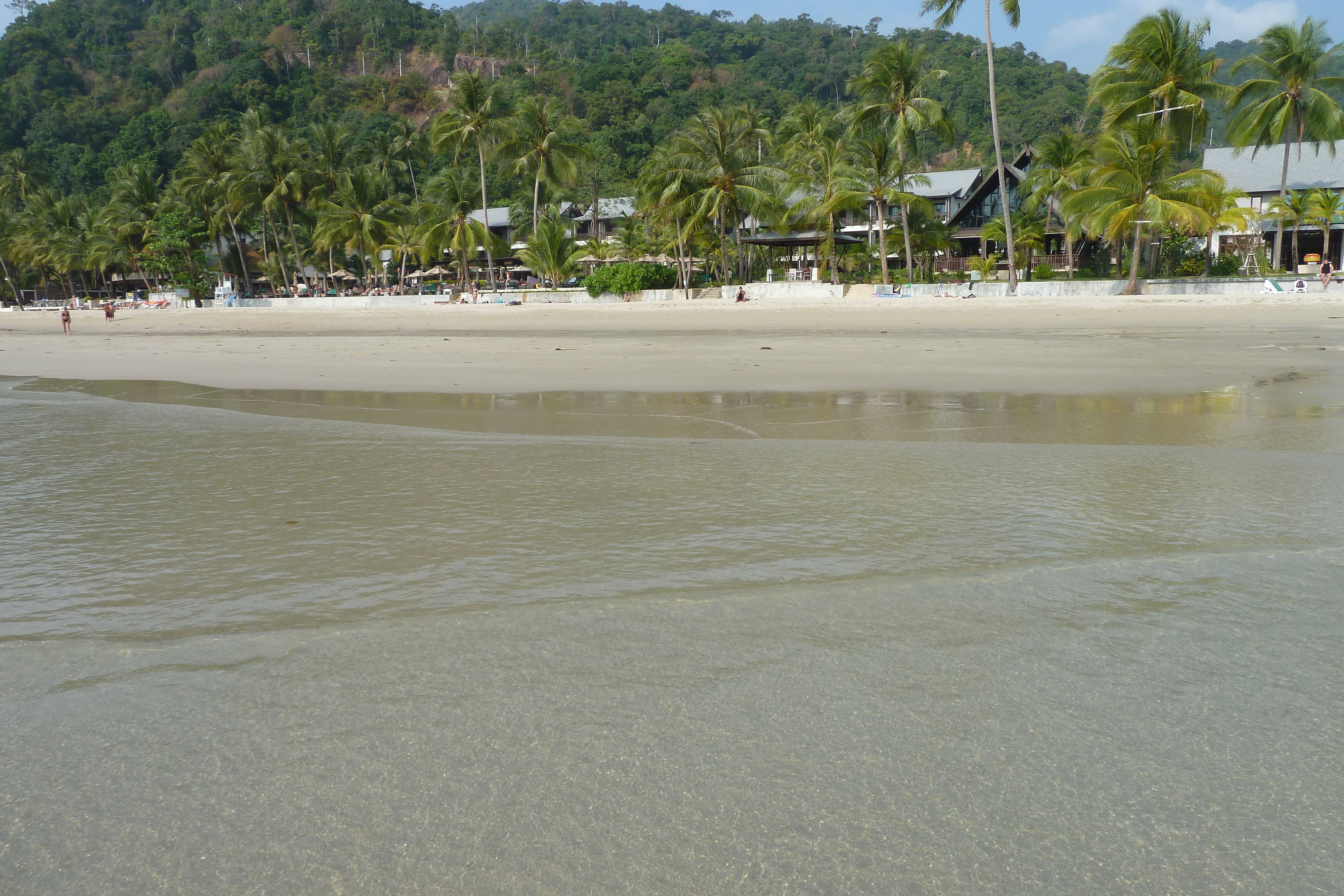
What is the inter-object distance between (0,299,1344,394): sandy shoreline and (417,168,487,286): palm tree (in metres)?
16.9

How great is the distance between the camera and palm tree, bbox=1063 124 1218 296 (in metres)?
25.9

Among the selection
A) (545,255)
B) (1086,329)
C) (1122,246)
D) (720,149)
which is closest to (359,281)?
(545,255)

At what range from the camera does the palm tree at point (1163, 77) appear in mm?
29609

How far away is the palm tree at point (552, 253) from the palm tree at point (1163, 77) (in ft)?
73.0

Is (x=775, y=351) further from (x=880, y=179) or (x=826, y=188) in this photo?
(x=826, y=188)

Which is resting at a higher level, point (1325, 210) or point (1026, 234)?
point (1026, 234)

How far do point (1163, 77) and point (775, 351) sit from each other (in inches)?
937

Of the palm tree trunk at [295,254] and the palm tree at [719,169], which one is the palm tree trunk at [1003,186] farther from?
the palm tree trunk at [295,254]

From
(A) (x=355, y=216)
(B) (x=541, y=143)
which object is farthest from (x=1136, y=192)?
(A) (x=355, y=216)

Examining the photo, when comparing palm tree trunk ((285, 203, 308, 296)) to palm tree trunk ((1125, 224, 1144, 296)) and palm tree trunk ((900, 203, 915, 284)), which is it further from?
palm tree trunk ((1125, 224, 1144, 296))

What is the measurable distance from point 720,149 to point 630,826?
35226 millimetres

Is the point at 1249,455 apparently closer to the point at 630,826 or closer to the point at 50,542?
the point at 630,826

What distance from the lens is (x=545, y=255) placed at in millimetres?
42719

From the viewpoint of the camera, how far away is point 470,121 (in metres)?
43.5
